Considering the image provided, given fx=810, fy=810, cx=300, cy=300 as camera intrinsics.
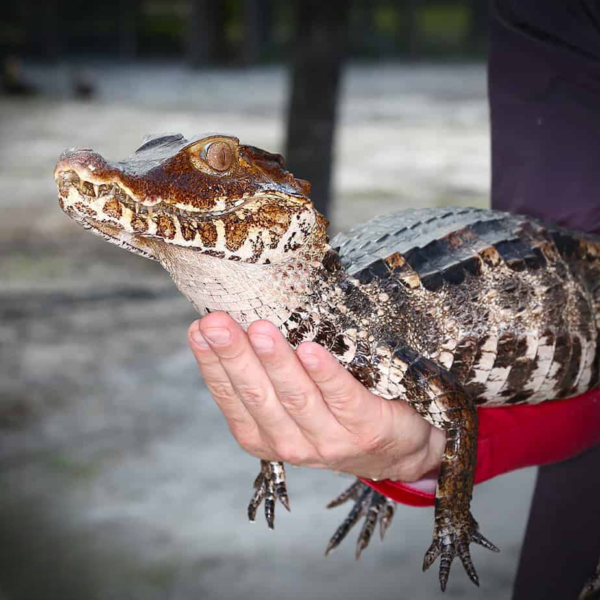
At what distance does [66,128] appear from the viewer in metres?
A: 12.6

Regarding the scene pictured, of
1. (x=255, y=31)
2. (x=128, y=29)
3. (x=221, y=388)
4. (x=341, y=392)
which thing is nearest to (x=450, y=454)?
(x=341, y=392)

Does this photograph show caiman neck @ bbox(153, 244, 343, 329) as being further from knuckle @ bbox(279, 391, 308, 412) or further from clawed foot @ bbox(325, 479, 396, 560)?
clawed foot @ bbox(325, 479, 396, 560)

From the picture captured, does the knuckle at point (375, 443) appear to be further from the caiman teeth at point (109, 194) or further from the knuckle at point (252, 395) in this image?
the caiman teeth at point (109, 194)

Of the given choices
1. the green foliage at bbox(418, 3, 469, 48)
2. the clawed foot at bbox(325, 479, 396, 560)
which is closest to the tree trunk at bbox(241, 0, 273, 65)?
the green foliage at bbox(418, 3, 469, 48)

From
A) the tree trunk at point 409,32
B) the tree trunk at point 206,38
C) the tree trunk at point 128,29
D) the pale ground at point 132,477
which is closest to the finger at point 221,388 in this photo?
the pale ground at point 132,477

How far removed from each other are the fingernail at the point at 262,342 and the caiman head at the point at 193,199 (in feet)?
0.47

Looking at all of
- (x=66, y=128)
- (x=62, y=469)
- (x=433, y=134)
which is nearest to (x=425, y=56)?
(x=433, y=134)

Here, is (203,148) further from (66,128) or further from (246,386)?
(66,128)

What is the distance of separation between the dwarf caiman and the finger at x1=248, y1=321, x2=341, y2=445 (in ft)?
0.33

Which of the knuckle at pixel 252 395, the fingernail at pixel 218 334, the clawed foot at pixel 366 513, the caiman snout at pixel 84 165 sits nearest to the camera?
the caiman snout at pixel 84 165

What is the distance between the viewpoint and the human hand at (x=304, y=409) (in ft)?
4.93

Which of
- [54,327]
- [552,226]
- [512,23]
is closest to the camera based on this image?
[552,226]

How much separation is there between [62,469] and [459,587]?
82.4 inches

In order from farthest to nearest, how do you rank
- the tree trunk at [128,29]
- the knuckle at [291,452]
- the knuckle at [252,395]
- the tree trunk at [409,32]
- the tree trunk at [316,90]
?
the tree trunk at [128,29], the tree trunk at [409,32], the tree trunk at [316,90], the knuckle at [291,452], the knuckle at [252,395]
